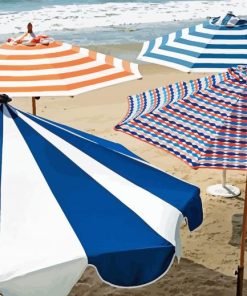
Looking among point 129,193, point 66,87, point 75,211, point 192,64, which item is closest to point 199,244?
point 192,64

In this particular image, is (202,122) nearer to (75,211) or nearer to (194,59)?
(75,211)

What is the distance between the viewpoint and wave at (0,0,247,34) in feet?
79.9

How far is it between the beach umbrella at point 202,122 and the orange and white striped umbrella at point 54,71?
0.95 m

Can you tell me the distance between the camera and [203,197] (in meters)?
7.36

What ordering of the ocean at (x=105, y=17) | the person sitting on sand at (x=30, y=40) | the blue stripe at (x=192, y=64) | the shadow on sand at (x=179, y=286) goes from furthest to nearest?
1. the ocean at (x=105, y=17)
2. the blue stripe at (x=192, y=64)
3. the person sitting on sand at (x=30, y=40)
4. the shadow on sand at (x=179, y=286)

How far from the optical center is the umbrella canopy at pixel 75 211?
10.7ft

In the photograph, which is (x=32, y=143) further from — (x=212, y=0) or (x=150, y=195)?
(x=212, y=0)

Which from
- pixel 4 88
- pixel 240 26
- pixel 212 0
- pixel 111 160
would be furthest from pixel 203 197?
pixel 212 0

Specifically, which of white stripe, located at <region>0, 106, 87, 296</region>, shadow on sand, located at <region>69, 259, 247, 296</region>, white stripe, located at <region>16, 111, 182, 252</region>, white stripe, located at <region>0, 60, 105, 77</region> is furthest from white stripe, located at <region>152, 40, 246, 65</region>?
white stripe, located at <region>0, 106, 87, 296</region>

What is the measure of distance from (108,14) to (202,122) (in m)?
23.3

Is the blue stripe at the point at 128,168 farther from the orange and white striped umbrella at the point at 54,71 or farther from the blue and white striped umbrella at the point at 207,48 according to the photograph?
the blue and white striped umbrella at the point at 207,48

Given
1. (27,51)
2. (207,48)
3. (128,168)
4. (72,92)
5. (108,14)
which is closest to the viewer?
(128,168)

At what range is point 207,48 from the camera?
22.6 ft

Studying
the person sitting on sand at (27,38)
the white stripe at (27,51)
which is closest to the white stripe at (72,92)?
the white stripe at (27,51)
